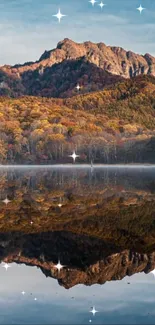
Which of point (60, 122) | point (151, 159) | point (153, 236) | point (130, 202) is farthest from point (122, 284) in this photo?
point (60, 122)

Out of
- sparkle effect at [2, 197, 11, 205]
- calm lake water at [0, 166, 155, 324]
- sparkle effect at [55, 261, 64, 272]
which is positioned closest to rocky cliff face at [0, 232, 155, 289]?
calm lake water at [0, 166, 155, 324]

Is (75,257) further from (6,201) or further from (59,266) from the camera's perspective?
(6,201)

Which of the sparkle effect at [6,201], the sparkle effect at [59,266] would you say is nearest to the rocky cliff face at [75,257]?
the sparkle effect at [59,266]

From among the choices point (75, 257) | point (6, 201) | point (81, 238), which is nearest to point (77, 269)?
point (75, 257)

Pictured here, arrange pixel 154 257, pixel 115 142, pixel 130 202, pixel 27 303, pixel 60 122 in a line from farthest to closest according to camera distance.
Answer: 1. pixel 60 122
2. pixel 115 142
3. pixel 130 202
4. pixel 154 257
5. pixel 27 303

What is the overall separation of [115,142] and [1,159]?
125 feet

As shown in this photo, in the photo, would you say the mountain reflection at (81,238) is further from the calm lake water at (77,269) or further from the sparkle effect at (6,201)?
the sparkle effect at (6,201)

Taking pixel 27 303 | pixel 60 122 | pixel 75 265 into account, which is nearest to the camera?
pixel 27 303

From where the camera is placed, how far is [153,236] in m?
18.9

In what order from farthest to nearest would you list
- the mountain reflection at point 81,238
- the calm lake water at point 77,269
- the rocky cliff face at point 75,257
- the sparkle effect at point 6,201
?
1. the sparkle effect at point 6,201
2. the mountain reflection at point 81,238
3. the rocky cliff face at point 75,257
4. the calm lake water at point 77,269

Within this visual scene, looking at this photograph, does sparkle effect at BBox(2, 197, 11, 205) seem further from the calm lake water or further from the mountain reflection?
the calm lake water

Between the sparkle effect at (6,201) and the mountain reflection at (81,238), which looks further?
the sparkle effect at (6,201)

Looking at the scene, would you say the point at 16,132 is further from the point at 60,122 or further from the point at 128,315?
the point at 128,315

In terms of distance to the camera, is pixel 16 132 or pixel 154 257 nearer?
pixel 154 257
